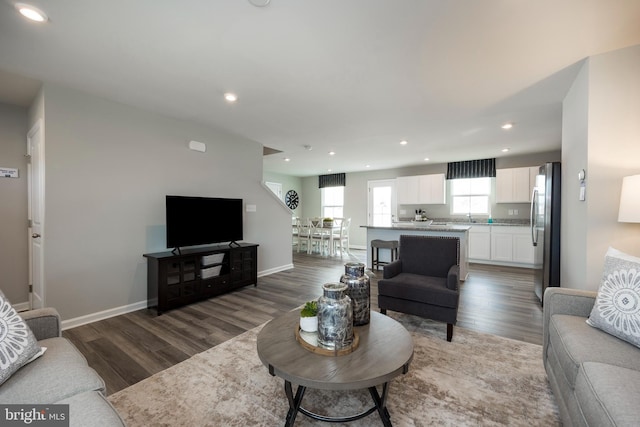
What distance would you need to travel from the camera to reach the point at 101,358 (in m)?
2.21

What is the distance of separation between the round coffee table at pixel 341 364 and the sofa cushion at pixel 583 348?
2.50 feet

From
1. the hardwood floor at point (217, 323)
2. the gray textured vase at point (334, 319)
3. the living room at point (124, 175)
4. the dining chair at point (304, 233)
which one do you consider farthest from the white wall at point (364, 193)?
the gray textured vase at point (334, 319)

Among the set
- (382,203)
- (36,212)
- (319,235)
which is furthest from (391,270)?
(382,203)

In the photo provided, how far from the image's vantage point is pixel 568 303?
1.76m

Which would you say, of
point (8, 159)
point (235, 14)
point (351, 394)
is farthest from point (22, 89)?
point (351, 394)

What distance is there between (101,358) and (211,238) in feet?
5.89

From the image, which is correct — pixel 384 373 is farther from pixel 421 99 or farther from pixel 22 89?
pixel 22 89

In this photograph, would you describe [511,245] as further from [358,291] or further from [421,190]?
[358,291]

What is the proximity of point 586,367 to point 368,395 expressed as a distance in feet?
3.73

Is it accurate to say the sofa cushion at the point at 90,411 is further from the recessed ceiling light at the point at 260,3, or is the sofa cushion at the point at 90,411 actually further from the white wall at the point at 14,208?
the white wall at the point at 14,208

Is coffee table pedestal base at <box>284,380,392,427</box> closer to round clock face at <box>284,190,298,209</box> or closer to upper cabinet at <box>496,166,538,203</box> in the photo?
upper cabinet at <box>496,166,538,203</box>

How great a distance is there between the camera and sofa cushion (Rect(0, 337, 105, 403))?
3.34ft

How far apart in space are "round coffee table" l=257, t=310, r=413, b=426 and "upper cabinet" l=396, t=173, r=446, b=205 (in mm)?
5741

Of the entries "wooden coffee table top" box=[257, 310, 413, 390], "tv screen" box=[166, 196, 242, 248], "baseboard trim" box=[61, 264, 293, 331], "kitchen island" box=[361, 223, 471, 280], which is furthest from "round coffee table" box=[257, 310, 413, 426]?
"kitchen island" box=[361, 223, 471, 280]
